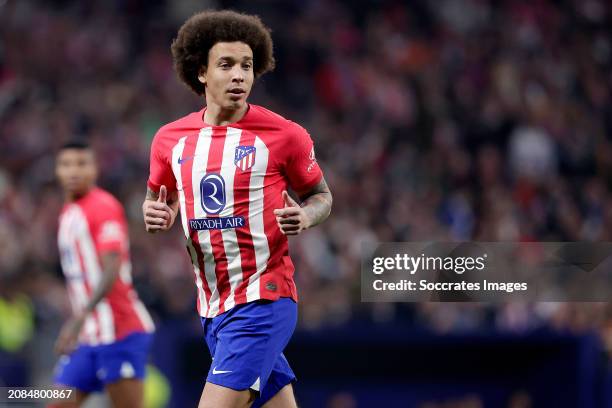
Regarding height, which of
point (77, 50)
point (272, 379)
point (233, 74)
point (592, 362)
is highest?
point (77, 50)

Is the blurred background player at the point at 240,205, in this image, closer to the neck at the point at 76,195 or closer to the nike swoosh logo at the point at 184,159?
the nike swoosh logo at the point at 184,159

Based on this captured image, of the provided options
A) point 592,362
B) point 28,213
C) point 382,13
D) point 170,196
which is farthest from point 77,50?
point 170,196

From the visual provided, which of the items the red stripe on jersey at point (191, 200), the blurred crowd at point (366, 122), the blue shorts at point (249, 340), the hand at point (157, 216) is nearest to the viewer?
the blue shorts at point (249, 340)

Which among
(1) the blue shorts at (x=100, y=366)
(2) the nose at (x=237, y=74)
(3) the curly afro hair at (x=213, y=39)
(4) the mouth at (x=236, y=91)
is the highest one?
(3) the curly afro hair at (x=213, y=39)

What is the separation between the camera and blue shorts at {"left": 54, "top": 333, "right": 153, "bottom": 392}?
702 cm

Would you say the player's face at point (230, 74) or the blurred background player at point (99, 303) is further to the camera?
the blurred background player at point (99, 303)

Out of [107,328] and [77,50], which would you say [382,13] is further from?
[107,328]

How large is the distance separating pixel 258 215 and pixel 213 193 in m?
0.23

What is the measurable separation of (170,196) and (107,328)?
2109 mm

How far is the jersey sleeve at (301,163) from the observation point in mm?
5082

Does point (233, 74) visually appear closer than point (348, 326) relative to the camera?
Yes

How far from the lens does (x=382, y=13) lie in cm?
1661

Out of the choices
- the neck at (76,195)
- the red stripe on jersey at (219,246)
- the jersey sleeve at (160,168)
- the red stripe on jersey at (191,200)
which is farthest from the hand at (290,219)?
the neck at (76,195)

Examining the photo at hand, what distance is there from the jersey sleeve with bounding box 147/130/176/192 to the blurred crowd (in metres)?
5.49
